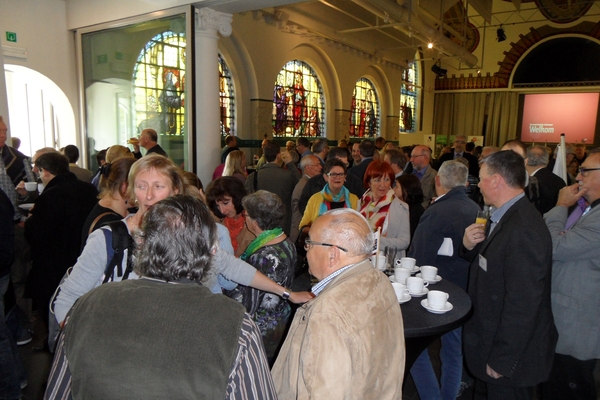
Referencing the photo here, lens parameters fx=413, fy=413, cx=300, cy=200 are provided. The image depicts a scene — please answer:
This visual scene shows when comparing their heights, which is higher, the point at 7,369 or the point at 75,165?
the point at 75,165

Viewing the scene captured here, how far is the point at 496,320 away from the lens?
6.24ft

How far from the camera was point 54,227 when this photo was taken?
2.79m

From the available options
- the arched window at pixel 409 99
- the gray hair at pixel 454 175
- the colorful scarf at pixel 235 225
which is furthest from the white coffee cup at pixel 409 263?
the arched window at pixel 409 99

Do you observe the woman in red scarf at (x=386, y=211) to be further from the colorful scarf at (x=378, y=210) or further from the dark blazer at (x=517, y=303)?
the dark blazer at (x=517, y=303)

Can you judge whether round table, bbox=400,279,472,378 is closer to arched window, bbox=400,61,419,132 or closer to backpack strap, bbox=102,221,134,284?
backpack strap, bbox=102,221,134,284

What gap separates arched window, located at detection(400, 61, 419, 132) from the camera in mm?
17797

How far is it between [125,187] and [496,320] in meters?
1.94

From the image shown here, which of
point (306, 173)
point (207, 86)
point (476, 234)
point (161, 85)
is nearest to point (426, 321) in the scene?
point (476, 234)

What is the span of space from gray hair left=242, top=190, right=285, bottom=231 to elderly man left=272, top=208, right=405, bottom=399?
883 mm

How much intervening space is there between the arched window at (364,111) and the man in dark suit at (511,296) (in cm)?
1235

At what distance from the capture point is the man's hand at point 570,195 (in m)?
2.19

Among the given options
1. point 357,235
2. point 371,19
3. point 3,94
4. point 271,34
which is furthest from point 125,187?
point 371,19

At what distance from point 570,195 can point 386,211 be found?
1205 mm

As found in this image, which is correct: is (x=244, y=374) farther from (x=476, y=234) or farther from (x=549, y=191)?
(x=549, y=191)
